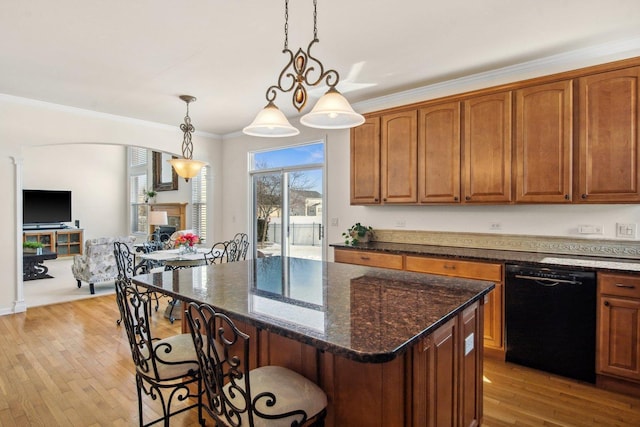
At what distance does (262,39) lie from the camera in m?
2.90

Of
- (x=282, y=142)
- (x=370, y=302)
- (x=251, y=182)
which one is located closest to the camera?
(x=370, y=302)

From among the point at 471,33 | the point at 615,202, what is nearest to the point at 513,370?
A: the point at 615,202

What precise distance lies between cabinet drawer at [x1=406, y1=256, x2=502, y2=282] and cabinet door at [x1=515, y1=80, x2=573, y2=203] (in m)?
0.70

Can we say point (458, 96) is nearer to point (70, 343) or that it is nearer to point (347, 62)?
point (347, 62)

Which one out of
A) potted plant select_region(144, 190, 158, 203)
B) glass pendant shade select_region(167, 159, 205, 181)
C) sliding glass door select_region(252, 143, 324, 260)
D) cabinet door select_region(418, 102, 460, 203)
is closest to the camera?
cabinet door select_region(418, 102, 460, 203)

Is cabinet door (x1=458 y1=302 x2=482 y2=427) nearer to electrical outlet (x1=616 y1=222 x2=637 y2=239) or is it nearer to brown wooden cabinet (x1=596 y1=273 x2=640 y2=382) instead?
brown wooden cabinet (x1=596 y1=273 x2=640 y2=382)

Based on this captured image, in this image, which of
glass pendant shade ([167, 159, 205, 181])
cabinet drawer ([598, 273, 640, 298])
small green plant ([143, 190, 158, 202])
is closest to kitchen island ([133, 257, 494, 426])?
cabinet drawer ([598, 273, 640, 298])

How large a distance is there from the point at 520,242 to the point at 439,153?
1.17 meters

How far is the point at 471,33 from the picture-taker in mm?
2779

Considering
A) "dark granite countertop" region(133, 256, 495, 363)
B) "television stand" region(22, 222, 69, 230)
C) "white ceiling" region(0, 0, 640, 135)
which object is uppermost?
"white ceiling" region(0, 0, 640, 135)

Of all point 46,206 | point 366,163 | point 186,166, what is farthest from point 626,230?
point 46,206

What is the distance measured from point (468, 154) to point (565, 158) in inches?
31.1

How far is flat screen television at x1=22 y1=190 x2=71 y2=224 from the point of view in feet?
28.4

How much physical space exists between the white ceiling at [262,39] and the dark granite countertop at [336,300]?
5.95 feet
